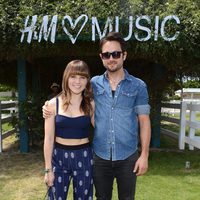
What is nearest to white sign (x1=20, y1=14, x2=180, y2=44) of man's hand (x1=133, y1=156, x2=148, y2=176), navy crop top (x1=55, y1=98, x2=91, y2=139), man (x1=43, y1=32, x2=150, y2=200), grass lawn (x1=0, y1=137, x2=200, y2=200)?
grass lawn (x1=0, y1=137, x2=200, y2=200)

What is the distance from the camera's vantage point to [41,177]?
6.28 metres

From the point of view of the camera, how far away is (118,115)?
10.2 feet

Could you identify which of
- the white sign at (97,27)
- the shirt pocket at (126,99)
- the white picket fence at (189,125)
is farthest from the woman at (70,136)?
the white picket fence at (189,125)

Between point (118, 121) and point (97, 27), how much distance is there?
368 centimetres

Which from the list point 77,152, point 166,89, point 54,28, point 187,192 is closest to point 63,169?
point 77,152

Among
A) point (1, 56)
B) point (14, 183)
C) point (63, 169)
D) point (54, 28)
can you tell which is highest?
point (54, 28)

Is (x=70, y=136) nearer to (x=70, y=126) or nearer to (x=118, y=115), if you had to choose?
(x=70, y=126)

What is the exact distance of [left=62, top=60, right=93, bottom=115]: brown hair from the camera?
3.12 meters

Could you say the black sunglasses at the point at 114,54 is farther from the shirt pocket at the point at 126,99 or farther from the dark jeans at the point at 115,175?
the dark jeans at the point at 115,175

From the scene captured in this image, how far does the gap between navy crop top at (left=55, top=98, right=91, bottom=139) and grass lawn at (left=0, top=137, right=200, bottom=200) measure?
7.35 ft

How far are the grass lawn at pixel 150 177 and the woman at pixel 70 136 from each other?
203cm

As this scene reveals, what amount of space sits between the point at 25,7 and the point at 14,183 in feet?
10.4

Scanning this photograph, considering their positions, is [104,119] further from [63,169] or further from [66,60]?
A: [66,60]

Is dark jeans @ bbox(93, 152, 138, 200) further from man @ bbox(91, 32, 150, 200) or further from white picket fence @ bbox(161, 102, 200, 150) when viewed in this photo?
white picket fence @ bbox(161, 102, 200, 150)
